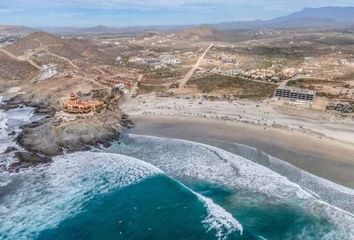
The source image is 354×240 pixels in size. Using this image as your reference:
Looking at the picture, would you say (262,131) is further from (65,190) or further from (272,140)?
(65,190)

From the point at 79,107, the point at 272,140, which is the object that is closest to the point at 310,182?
the point at 272,140

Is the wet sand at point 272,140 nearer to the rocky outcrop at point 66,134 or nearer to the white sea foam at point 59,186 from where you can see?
the rocky outcrop at point 66,134

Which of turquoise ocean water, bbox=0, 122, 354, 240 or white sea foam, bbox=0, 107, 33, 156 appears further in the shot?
white sea foam, bbox=0, 107, 33, 156

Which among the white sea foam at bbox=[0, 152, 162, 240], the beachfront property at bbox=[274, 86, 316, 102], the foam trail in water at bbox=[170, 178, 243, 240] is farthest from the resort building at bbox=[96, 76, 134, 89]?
the foam trail in water at bbox=[170, 178, 243, 240]

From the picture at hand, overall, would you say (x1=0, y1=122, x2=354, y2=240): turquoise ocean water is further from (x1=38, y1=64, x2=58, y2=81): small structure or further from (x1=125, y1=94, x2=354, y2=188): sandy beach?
(x1=38, y1=64, x2=58, y2=81): small structure

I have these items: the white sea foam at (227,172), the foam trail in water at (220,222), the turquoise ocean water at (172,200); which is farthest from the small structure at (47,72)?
the foam trail in water at (220,222)

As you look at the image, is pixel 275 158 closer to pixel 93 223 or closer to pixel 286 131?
pixel 286 131
